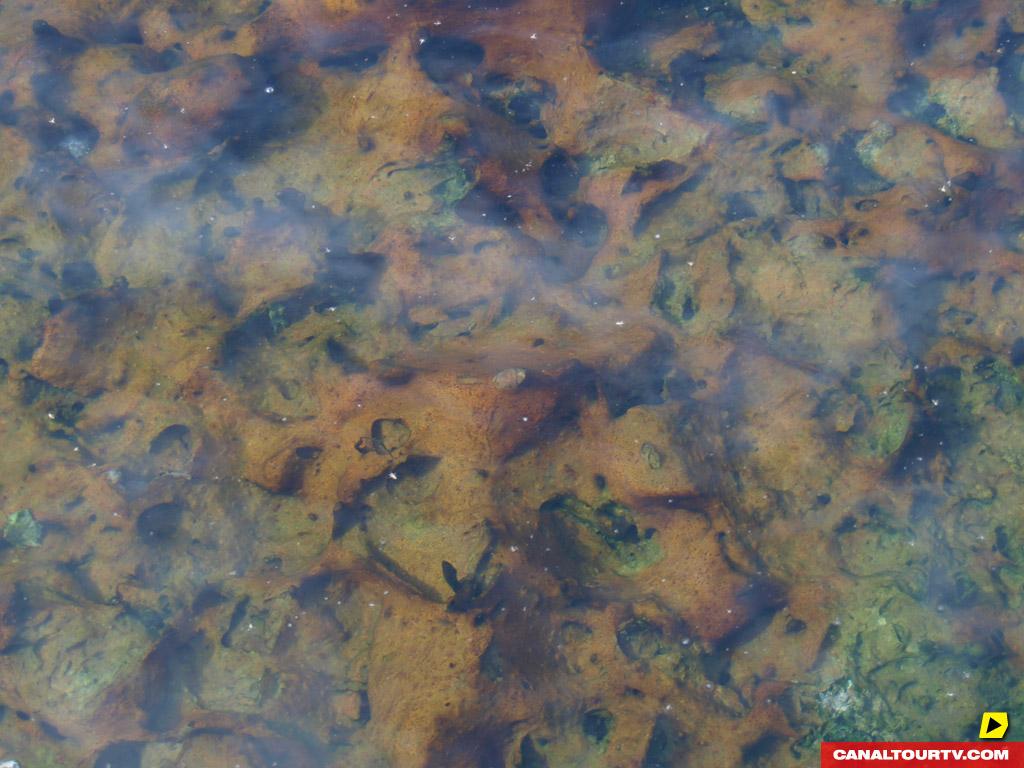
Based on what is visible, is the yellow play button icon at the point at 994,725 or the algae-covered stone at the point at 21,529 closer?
the yellow play button icon at the point at 994,725

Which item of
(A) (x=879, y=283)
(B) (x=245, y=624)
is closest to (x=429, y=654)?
(B) (x=245, y=624)

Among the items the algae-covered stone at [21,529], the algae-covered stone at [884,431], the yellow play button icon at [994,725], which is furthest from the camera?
the algae-covered stone at [21,529]

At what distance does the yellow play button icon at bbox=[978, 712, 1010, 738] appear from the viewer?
13.5ft

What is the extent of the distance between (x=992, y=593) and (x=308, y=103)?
5514 millimetres

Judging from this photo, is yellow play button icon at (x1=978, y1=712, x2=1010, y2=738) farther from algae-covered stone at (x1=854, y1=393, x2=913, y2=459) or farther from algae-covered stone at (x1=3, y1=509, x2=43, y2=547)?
algae-covered stone at (x1=3, y1=509, x2=43, y2=547)

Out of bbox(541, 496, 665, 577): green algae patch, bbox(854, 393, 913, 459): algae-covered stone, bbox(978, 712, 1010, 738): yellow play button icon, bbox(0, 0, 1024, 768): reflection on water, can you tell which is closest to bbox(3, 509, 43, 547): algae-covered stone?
bbox(0, 0, 1024, 768): reflection on water

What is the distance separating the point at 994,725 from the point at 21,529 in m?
5.96

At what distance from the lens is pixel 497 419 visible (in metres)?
4.12

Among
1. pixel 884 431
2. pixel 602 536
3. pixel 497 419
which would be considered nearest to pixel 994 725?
pixel 884 431

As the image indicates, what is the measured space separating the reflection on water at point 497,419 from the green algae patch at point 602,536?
0.02 m

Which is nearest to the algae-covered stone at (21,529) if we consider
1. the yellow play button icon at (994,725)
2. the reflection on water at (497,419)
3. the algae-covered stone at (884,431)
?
the reflection on water at (497,419)

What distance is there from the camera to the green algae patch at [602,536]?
165 inches

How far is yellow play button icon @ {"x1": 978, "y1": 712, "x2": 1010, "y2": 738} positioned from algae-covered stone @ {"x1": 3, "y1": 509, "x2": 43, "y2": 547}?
5793 millimetres

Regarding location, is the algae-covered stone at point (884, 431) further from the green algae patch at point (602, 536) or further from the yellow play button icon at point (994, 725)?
the yellow play button icon at point (994, 725)
